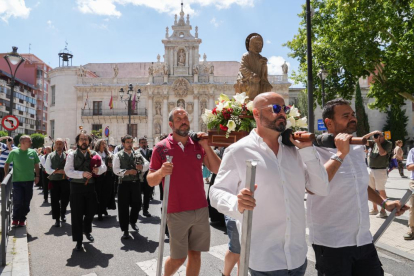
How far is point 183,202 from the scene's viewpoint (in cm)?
354

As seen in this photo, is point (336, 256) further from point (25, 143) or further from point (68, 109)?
point (68, 109)

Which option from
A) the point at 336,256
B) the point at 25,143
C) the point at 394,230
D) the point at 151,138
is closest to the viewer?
the point at 336,256

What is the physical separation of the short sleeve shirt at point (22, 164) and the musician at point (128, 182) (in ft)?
7.62

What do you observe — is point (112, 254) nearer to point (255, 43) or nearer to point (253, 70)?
point (253, 70)

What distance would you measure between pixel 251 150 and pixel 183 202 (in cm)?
157

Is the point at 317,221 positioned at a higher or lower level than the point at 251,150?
lower

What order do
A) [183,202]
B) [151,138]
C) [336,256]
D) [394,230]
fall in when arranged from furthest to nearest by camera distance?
1. [151,138]
2. [394,230]
3. [183,202]
4. [336,256]

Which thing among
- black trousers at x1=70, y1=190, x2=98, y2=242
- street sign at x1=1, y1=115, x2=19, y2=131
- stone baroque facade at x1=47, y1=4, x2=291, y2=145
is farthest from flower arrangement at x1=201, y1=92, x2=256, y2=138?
stone baroque facade at x1=47, y1=4, x2=291, y2=145

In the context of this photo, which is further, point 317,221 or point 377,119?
point 377,119

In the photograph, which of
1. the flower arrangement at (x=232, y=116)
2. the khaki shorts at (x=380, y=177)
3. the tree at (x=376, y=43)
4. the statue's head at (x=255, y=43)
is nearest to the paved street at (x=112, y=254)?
the khaki shorts at (x=380, y=177)

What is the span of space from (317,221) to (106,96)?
143ft

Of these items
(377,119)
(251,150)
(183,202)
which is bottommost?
(183,202)

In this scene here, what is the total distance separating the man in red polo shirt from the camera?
3.50 m

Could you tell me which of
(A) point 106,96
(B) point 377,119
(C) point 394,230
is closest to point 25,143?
(C) point 394,230
